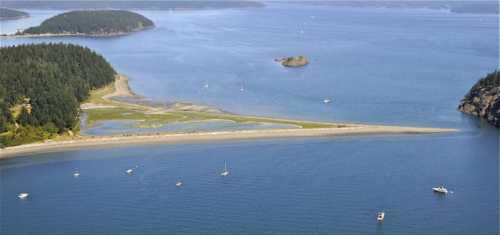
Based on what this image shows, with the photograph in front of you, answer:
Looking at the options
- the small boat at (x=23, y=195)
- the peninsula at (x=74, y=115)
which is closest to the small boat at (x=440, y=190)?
the peninsula at (x=74, y=115)

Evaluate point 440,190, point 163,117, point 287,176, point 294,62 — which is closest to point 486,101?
point 440,190

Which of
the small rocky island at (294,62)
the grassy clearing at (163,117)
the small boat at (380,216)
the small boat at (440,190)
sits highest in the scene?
the small rocky island at (294,62)

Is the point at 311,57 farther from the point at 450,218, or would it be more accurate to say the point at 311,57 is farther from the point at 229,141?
the point at 450,218

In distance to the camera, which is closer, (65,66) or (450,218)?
(450,218)

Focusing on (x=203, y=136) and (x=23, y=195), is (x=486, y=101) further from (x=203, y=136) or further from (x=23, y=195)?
(x=23, y=195)

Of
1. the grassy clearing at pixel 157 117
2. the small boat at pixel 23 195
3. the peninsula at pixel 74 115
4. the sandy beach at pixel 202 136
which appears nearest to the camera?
the small boat at pixel 23 195

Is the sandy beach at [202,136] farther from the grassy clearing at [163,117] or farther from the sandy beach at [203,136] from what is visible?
the grassy clearing at [163,117]

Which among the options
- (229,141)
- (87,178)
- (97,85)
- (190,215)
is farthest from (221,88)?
(190,215)
